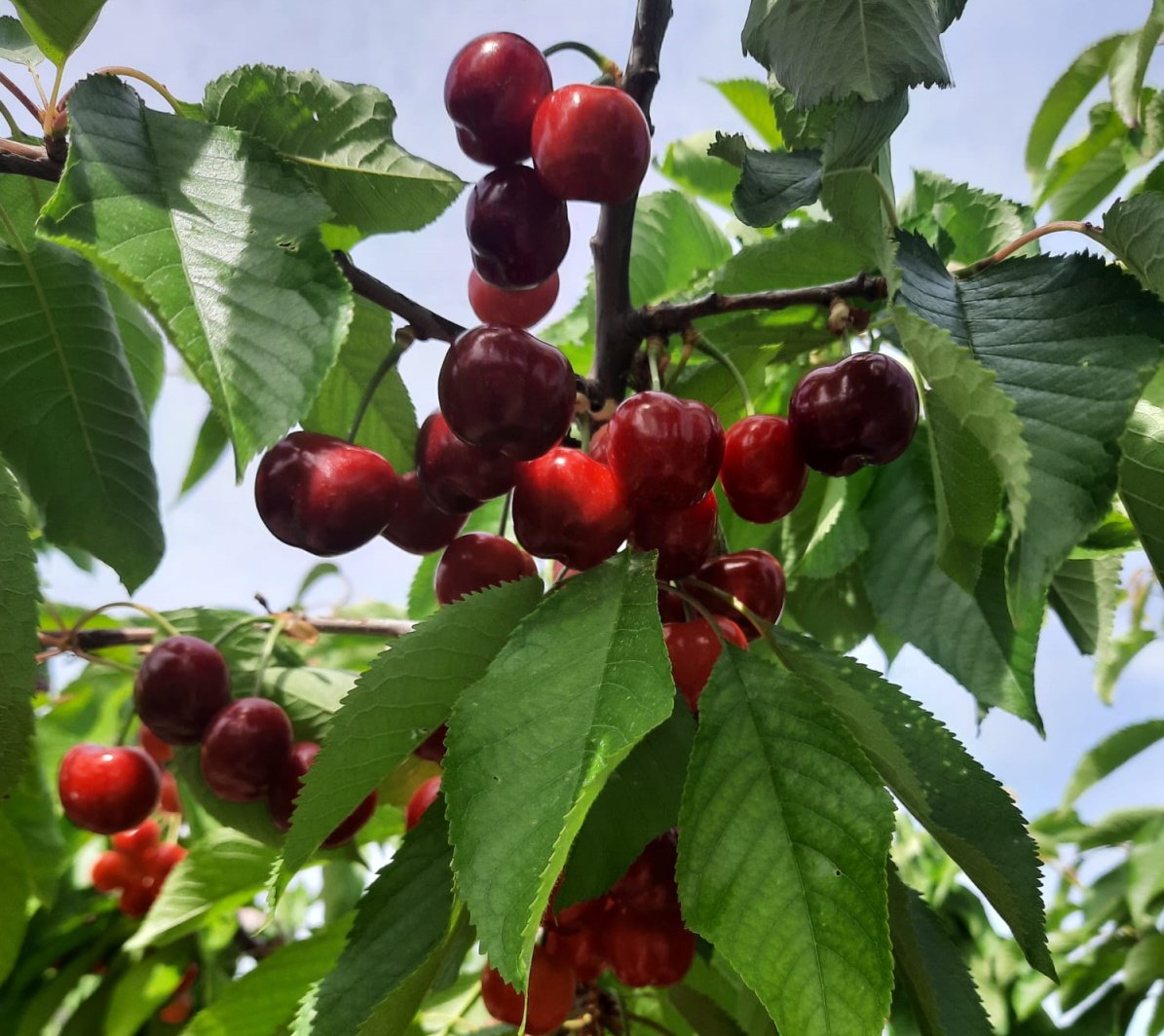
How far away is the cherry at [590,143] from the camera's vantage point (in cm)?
67

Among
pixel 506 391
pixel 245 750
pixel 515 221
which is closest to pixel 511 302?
pixel 515 221

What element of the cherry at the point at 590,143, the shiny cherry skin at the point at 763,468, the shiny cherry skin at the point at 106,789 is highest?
the cherry at the point at 590,143

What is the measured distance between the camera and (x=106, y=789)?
104 cm

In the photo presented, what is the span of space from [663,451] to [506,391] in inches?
4.3

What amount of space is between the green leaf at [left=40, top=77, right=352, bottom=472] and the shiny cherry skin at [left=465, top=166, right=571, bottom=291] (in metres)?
0.15

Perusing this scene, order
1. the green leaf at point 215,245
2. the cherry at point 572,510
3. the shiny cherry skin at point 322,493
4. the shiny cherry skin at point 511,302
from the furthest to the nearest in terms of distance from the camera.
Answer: the shiny cherry skin at point 511,302 → the shiny cherry skin at point 322,493 → the cherry at point 572,510 → the green leaf at point 215,245

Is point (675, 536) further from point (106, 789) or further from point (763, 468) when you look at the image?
point (106, 789)

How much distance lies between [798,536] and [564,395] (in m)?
0.55

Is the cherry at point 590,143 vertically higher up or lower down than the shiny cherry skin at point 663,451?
higher up

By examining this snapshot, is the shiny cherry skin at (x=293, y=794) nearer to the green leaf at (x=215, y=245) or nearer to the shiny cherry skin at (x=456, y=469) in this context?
the shiny cherry skin at (x=456, y=469)

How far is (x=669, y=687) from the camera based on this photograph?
47 cm

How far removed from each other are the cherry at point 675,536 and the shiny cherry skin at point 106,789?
69 cm

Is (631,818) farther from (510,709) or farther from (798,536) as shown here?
(798,536)

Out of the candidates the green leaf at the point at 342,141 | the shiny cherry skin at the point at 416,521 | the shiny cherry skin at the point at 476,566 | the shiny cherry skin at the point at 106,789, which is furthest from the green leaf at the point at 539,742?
the shiny cherry skin at the point at 106,789
